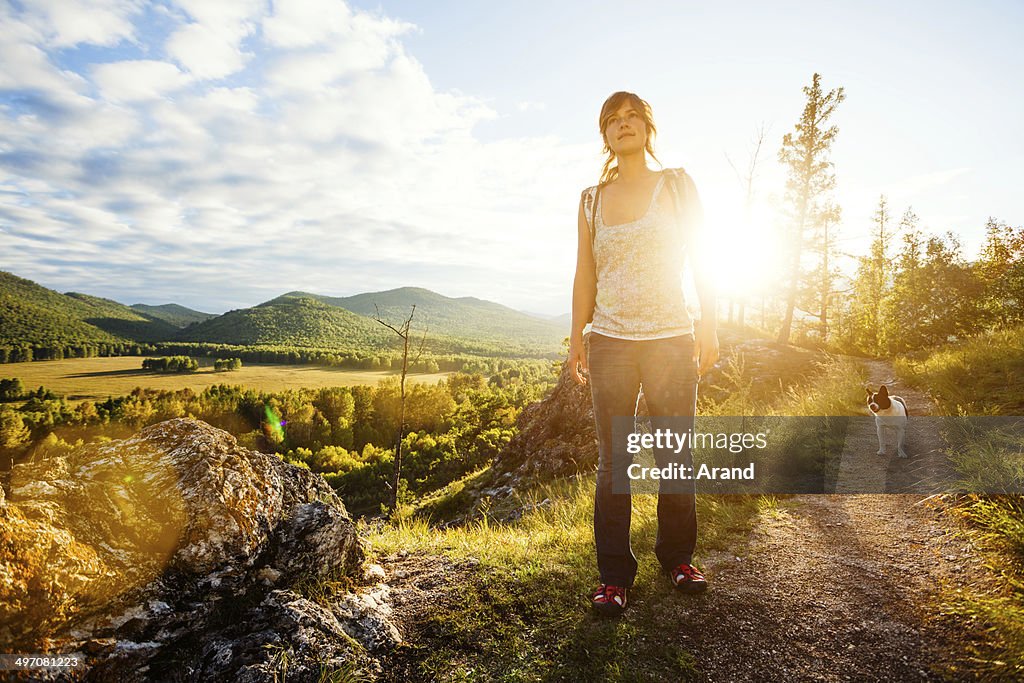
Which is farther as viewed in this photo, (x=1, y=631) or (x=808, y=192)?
(x=808, y=192)

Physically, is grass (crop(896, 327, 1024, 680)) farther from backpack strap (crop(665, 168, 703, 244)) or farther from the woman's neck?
the woman's neck

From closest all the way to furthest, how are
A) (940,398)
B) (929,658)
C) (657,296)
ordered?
1. (929,658)
2. (657,296)
3. (940,398)

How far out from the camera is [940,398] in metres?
7.28

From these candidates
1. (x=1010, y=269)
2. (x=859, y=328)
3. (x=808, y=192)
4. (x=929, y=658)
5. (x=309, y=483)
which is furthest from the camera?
(x=859, y=328)

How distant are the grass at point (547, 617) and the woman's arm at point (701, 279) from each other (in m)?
1.63

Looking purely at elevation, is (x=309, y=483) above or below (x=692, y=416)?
below

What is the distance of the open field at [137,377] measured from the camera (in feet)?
373

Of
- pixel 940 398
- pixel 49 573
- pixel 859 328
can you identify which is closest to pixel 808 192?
pixel 859 328

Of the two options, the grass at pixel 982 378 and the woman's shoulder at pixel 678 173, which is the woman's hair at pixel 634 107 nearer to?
the woman's shoulder at pixel 678 173

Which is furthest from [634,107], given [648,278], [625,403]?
[625,403]

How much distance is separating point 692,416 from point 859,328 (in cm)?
2642

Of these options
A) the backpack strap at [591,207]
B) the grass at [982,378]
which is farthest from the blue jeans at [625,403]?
the grass at [982,378]

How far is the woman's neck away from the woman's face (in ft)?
0.17

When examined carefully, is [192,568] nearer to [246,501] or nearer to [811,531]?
[246,501]
